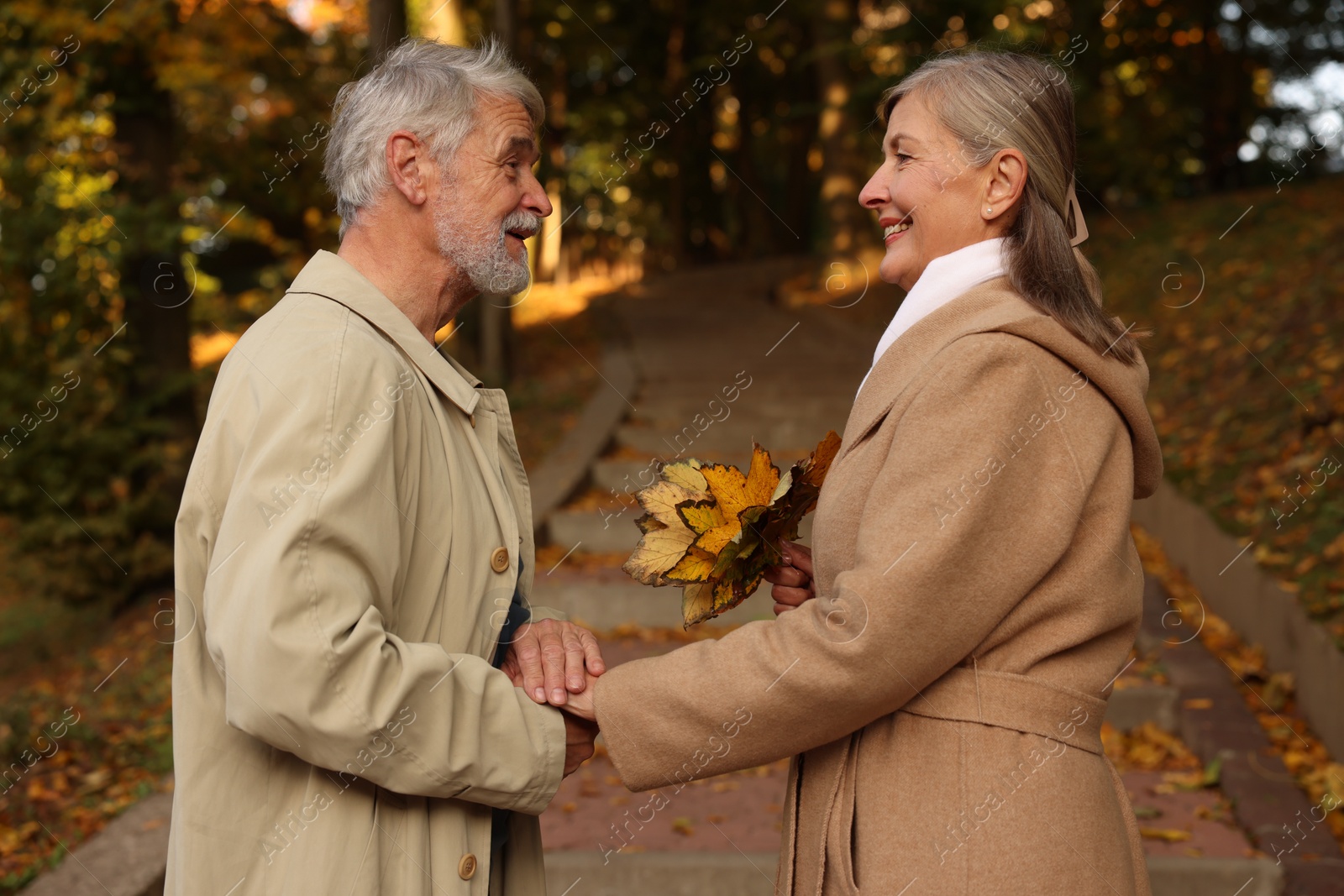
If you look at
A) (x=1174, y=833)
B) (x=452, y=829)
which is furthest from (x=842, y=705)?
(x=1174, y=833)

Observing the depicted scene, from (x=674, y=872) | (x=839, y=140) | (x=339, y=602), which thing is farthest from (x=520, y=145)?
(x=839, y=140)

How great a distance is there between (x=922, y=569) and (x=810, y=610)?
21 centimetres

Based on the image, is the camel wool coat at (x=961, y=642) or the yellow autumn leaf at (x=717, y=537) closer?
the camel wool coat at (x=961, y=642)

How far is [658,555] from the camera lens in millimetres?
2225

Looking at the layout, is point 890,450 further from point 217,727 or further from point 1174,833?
point 1174,833

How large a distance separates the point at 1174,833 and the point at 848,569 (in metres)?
2.89

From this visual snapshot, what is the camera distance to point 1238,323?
8266 mm

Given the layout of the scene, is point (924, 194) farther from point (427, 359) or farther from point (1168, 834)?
point (1168, 834)

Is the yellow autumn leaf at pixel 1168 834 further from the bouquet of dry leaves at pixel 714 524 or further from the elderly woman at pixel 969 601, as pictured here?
the bouquet of dry leaves at pixel 714 524

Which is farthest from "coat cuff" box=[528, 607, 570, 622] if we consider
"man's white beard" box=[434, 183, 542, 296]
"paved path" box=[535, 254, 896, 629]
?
"paved path" box=[535, 254, 896, 629]

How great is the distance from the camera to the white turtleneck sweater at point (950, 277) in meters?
2.03

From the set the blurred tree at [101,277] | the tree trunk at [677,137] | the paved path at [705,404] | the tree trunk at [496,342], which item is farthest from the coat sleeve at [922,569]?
the tree trunk at [677,137]

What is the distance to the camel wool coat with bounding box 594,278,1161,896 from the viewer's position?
179 centimetres

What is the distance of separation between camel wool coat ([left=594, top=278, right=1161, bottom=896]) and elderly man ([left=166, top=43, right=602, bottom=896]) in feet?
1.17
